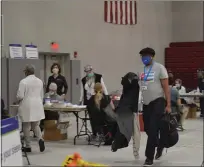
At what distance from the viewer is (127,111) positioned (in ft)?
19.0

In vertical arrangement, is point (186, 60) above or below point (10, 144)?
above

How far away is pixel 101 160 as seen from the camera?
19.5 ft

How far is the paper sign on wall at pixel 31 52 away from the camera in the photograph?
35.1 ft

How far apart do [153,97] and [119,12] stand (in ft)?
27.3

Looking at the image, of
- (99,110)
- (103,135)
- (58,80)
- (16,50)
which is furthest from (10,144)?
(16,50)

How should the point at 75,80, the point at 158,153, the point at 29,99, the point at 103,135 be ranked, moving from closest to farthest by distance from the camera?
the point at 158,153
the point at 29,99
the point at 103,135
the point at 75,80

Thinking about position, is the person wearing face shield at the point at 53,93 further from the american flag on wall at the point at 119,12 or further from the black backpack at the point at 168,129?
the american flag on wall at the point at 119,12

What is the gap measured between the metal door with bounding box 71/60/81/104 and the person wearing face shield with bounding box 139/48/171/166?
288 inches

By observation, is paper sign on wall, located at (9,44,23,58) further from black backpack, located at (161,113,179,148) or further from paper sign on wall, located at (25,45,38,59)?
black backpack, located at (161,113,179,148)

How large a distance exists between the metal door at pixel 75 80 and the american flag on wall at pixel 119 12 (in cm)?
181

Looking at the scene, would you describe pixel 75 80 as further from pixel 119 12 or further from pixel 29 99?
pixel 29 99

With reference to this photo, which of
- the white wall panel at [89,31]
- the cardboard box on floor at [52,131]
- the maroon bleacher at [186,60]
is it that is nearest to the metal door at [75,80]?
the white wall panel at [89,31]

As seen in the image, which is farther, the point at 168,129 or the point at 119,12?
the point at 119,12

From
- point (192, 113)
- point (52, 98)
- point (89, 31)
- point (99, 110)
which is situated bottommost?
point (192, 113)
